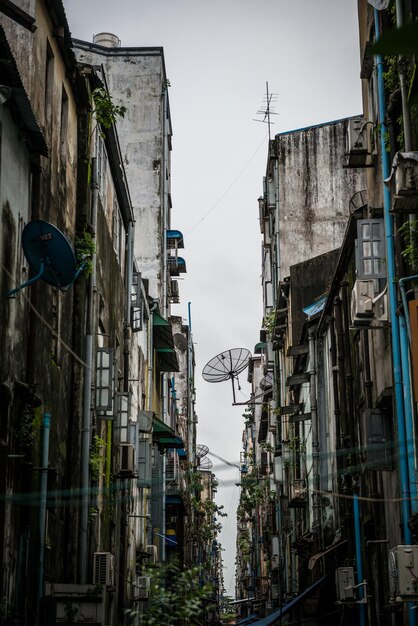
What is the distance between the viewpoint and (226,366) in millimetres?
40062

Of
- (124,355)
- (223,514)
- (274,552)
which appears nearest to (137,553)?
(124,355)

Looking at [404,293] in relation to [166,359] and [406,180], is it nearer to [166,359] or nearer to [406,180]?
[406,180]

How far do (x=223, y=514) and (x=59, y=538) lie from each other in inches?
1829

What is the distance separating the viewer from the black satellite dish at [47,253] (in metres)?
12.2

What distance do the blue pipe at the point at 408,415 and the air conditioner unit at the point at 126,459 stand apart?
33.8 ft

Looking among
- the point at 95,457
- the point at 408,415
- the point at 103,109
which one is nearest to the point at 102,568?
the point at 95,457

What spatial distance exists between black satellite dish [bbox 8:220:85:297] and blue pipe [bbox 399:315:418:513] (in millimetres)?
4709

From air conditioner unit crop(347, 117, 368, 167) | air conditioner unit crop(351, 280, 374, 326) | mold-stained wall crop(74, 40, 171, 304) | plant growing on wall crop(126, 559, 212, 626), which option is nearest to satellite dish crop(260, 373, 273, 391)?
mold-stained wall crop(74, 40, 171, 304)

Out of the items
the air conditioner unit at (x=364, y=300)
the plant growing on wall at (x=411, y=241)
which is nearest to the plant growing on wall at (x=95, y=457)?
the air conditioner unit at (x=364, y=300)

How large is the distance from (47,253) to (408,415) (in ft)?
17.4

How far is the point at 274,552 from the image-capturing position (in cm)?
3897

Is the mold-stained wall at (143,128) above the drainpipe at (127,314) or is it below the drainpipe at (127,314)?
above

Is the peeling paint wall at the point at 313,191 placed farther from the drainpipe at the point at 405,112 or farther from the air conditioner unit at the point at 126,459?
the drainpipe at the point at 405,112

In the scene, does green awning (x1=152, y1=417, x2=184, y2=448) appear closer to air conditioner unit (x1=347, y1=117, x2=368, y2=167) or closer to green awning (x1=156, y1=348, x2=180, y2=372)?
green awning (x1=156, y1=348, x2=180, y2=372)
